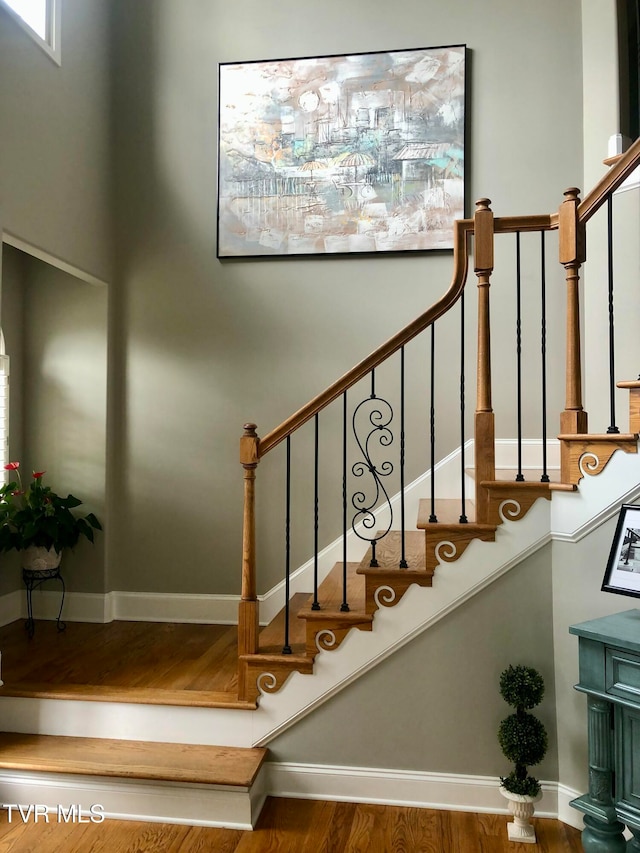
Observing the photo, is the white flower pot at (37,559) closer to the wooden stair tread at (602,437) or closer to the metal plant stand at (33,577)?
the metal plant stand at (33,577)

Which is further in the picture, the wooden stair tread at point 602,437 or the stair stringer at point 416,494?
the stair stringer at point 416,494

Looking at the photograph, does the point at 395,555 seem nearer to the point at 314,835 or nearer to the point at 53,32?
the point at 314,835

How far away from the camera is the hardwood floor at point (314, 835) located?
2455 mm

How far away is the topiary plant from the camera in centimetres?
254

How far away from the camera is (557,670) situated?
2.68 m

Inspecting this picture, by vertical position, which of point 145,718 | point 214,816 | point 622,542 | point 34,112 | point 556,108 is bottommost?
point 214,816

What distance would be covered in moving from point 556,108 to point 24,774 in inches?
175

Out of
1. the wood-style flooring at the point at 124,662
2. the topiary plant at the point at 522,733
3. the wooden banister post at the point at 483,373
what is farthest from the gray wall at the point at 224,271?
the topiary plant at the point at 522,733

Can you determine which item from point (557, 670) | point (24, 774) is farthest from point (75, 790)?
point (557, 670)

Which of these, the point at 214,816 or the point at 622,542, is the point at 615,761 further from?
the point at 214,816

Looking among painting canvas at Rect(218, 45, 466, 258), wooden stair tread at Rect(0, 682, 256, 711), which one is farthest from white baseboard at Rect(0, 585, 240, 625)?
painting canvas at Rect(218, 45, 466, 258)

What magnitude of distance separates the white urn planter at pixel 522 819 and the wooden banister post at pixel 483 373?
1.08m

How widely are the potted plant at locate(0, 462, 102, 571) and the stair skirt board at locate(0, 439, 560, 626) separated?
0.46 meters

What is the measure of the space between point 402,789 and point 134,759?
114cm
